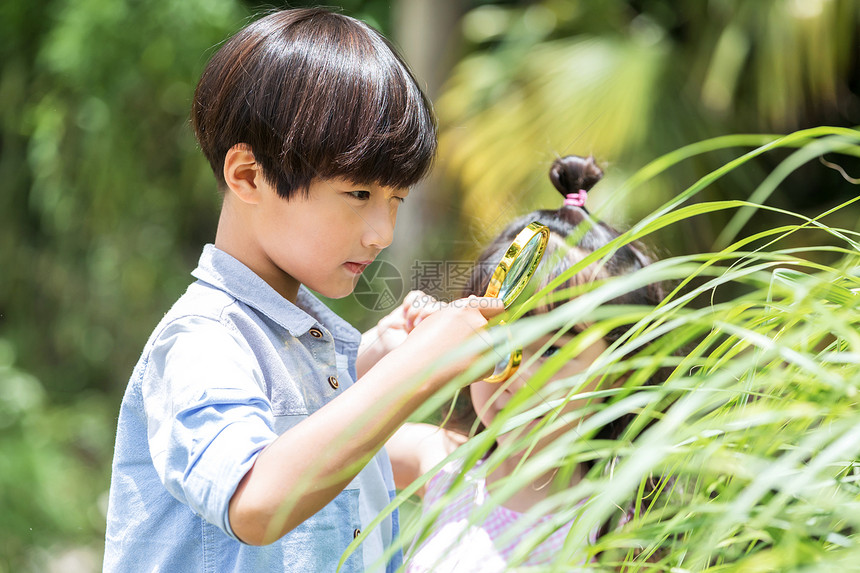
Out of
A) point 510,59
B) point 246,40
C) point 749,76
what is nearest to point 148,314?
point 510,59

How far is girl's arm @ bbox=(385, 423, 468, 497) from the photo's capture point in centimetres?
87

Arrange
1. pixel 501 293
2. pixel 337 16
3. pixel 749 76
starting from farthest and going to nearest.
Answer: pixel 749 76
pixel 337 16
pixel 501 293

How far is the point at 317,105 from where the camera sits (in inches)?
24.6

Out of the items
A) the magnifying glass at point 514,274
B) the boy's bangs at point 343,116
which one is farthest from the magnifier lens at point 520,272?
the boy's bangs at point 343,116

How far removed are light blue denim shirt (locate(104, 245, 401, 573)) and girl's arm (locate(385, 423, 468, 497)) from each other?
142 mm

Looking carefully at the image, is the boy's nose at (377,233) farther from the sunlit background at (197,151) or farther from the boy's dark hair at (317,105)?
the sunlit background at (197,151)

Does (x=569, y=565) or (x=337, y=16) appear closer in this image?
(x=569, y=565)

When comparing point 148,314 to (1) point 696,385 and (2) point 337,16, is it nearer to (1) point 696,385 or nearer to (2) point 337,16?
(2) point 337,16

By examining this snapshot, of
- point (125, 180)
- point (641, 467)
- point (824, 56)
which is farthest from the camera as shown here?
point (125, 180)

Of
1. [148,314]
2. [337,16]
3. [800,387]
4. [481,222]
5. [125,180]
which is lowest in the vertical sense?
[148,314]

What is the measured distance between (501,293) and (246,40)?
0.29 meters

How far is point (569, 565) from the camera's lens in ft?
0.99

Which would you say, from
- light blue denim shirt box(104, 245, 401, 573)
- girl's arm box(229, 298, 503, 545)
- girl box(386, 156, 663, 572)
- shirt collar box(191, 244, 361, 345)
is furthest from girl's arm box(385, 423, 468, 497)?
girl's arm box(229, 298, 503, 545)

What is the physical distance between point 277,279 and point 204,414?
200 millimetres
